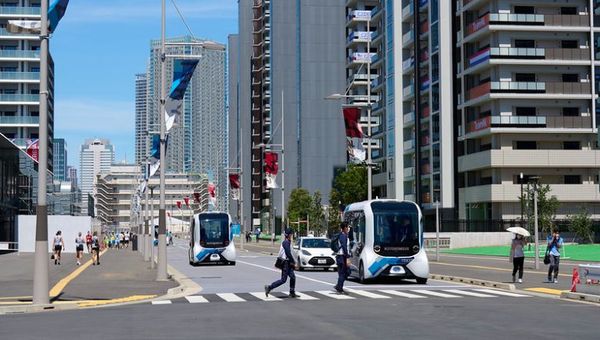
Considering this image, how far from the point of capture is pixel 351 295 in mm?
23969

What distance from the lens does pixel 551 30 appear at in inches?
2968

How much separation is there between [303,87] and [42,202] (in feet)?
383

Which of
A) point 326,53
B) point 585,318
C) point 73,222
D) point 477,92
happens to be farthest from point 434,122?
point 585,318

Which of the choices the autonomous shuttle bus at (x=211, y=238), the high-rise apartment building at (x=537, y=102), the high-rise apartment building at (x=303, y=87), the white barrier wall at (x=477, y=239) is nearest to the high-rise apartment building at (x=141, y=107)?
the high-rise apartment building at (x=303, y=87)

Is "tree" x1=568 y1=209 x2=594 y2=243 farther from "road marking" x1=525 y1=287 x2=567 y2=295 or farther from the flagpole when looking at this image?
the flagpole

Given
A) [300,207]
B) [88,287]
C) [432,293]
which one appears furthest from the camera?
[300,207]

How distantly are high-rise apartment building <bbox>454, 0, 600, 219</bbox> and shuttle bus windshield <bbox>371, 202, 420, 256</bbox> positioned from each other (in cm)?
4726

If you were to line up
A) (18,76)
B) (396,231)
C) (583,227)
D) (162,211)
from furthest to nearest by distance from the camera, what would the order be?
1. (18,76)
2. (583,227)
3. (162,211)
4. (396,231)

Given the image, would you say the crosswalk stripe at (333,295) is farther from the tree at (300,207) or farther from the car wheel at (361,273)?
the tree at (300,207)

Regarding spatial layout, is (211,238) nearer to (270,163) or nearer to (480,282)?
(480,282)

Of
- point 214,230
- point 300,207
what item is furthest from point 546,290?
point 300,207

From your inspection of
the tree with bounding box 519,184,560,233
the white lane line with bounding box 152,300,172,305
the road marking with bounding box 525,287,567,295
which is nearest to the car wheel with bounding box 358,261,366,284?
the road marking with bounding box 525,287,567,295

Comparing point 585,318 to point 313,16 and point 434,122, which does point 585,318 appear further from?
point 313,16

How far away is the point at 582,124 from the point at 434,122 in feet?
45.7
